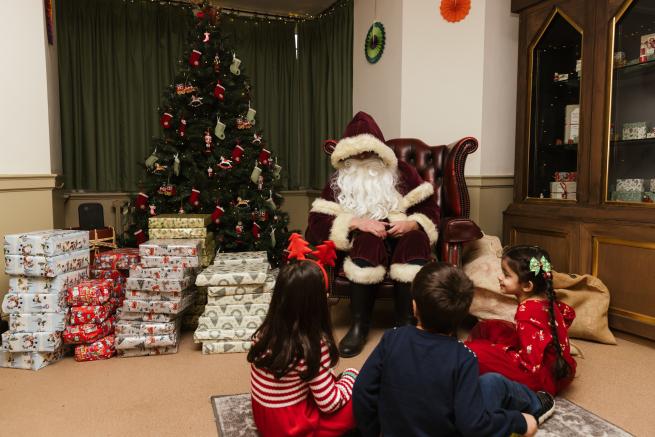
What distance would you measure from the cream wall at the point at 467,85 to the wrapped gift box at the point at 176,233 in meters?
1.85

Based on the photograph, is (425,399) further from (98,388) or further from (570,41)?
(570,41)

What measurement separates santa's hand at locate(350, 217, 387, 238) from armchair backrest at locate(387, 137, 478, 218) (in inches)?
24.1

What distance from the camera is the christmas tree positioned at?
11.8ft

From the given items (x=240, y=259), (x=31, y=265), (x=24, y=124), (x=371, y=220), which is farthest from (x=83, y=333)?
(x=371, y=220)

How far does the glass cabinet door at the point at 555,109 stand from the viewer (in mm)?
3188

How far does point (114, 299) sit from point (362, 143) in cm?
166

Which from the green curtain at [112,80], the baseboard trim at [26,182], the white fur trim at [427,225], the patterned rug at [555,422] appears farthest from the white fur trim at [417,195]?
the green curtain at [112,80]

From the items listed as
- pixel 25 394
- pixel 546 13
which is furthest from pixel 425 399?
pixel 546 13

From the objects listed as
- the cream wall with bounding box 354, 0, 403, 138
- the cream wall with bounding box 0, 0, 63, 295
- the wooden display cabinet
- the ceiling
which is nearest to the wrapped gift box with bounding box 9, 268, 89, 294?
the cream wall with bounding box 0, 0, 63, 295

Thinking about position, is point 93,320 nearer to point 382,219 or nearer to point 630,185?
point 382,219

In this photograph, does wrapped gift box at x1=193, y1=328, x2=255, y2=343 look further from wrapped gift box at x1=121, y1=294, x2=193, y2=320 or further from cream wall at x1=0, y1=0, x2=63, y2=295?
cream wall at x1=0, y1=0, x2=63, y2=295

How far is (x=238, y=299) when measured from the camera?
8.66ft

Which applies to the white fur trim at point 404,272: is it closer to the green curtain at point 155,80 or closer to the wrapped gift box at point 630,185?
the wrapped gift box at point 630,185

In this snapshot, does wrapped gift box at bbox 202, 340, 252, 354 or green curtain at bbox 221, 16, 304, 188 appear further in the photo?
green curtain at bbox 221, 16, 304, 188
